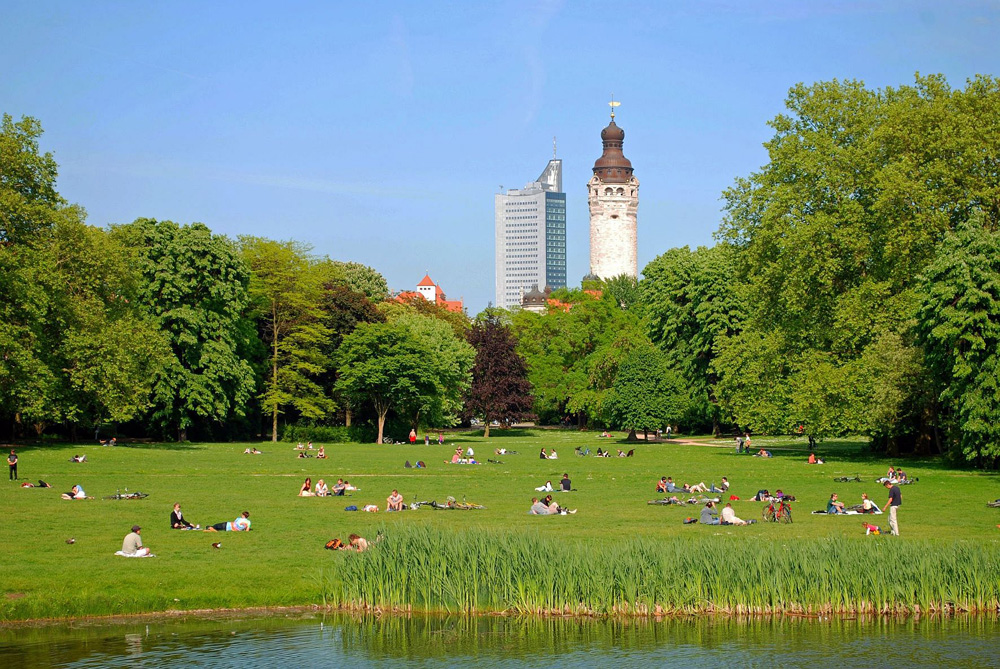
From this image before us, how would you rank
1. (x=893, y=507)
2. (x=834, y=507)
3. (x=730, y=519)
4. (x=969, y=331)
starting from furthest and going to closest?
(x=969, y=331), (x=834, y=507), (x=730, y=519), (x=893, y=507)

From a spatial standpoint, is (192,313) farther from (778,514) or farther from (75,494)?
(778,514)

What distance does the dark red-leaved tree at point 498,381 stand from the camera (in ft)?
285

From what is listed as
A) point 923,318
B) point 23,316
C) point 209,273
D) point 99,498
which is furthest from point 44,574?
point 209,273

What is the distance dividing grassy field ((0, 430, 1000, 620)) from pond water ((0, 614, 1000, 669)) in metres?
1.16

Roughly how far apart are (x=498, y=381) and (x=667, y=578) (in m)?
67.5

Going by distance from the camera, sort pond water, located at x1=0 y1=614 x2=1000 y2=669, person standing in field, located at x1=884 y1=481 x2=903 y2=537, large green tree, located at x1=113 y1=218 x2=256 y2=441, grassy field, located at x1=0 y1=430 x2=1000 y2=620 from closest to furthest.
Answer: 1. pond water, located at x1=0 y1=614 x2=1000 y2=669
2. grassy field, located at x1=0 y1=430 x2=1000 y2=620
3. person standing in field, located at x1=884 y1=481 x2=903 y2=537
4. large green tree, located at x1=113 y1=218 x2=256 y2=441

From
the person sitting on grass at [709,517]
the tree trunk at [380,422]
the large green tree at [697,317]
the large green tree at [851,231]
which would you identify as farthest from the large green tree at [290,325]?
the person sitting on grass at [709,517]

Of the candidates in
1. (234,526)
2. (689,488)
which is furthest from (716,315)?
(234,526)

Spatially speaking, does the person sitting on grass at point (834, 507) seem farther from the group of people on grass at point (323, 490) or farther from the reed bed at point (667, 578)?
the group of people on grass at point (323, 490)

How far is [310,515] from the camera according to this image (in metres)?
29.7

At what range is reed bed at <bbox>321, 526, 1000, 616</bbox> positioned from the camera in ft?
63.8

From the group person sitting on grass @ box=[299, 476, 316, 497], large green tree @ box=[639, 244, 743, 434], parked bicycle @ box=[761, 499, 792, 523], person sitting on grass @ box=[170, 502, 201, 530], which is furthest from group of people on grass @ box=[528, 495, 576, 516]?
large green tree @ box=[639, 244, 743, 434]

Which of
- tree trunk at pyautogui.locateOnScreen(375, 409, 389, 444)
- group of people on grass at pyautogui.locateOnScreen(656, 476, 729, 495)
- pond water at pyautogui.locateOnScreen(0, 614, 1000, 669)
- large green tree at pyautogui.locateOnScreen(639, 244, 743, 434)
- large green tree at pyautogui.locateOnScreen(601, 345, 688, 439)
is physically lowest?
pond water at pyautogui.locateOnScreen(0, 614, 1000, 669)

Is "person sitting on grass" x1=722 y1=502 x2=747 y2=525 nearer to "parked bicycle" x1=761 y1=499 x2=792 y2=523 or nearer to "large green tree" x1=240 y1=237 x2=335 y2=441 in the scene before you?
"parked bicycle" x1=761 y1=499 x2=792 y2=523
